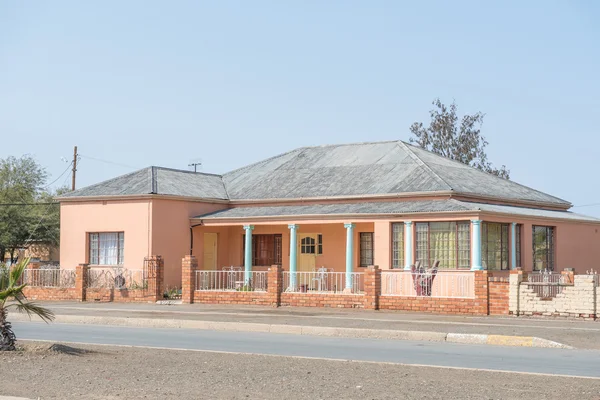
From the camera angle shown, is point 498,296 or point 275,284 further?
point 275,284

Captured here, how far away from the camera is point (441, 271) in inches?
1157

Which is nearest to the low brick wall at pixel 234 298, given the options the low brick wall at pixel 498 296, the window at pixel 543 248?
the low brick wall at pixel 498 296

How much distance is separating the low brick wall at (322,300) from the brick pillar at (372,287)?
1.14ft

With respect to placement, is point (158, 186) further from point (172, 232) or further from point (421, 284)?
point (421, 284)

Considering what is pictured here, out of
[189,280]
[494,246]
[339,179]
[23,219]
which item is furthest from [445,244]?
[23,219]

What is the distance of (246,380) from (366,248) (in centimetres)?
2141

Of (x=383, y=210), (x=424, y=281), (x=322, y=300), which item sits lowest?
(x=322, y=300)

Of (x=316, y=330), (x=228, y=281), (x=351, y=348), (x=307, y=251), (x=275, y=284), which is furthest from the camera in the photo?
(x=307, y=251)

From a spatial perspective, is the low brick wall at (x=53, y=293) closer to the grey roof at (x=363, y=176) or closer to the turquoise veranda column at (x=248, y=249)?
the turquoise veranda column at (x=248, y=249)

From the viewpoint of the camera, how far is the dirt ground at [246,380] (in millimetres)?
10539

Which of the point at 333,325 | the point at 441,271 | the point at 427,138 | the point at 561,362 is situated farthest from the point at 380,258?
the point at 427,138

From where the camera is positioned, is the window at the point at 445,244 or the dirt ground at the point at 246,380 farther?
the window at the point at 445,244

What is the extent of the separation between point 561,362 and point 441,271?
14.8 meters

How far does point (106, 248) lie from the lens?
115 feet
